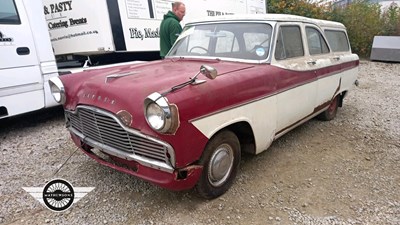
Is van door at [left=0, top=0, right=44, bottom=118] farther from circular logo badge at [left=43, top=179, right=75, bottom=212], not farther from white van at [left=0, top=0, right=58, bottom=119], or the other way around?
circular logo badge at [left=43, top=179, right=75, bottom=212]

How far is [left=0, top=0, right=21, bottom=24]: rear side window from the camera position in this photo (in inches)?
169

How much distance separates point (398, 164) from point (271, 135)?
173 cm

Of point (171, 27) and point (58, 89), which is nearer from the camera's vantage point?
point (58, 89)

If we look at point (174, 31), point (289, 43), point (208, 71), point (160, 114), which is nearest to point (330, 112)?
point (289, 43)

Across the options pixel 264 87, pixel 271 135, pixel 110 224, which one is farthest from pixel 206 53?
pixel 110 224

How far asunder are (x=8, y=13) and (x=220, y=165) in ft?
12.1

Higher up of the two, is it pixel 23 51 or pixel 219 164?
pixel 23 51

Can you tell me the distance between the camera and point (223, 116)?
275 cm

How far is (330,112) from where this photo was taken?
5.36m

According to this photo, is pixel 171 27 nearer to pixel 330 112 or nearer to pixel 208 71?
pixel 208 71

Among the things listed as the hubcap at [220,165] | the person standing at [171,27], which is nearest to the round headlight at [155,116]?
the hubcap at [220,165]

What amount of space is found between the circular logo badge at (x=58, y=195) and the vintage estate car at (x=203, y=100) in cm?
43

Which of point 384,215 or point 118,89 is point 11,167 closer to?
point 118,89

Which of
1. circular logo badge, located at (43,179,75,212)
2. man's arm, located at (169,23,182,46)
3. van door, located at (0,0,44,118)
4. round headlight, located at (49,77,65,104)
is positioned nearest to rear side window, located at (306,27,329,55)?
man's arm, located at (169,23,182,46)
